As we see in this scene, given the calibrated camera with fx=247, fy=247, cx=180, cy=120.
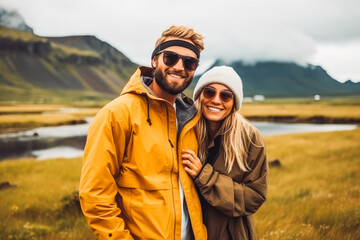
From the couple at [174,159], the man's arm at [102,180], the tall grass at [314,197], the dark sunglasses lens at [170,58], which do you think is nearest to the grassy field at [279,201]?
the tall grass at [314,197]

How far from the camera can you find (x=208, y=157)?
3.26 meters

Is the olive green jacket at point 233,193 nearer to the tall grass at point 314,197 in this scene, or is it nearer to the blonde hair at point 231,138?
the blonde hair at point 231,138

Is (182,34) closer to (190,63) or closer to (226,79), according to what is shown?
(190,63)

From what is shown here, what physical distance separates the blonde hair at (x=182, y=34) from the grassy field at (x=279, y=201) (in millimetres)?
4552

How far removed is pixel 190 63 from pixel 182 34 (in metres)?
0.36

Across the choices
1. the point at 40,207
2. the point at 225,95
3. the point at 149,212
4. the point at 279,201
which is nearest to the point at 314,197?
the point at 279,201

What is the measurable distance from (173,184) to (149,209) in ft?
1.17

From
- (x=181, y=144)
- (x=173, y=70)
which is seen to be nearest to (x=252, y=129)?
(x=181, y=144)

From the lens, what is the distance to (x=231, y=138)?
3.10m

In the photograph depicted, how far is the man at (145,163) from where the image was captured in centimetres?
236

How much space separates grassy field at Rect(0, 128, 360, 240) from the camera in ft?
19.4

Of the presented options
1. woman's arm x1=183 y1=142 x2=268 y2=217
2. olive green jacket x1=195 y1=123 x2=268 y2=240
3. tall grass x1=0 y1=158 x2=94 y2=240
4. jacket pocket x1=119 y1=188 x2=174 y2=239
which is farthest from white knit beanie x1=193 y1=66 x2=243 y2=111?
tall grass x1=0 y1=158 x2=94 y2=240

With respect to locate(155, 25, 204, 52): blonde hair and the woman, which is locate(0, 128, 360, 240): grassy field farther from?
locate(155, 25, 204, 52): blonde hair

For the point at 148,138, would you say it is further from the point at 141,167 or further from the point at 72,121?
the point at 72,121
